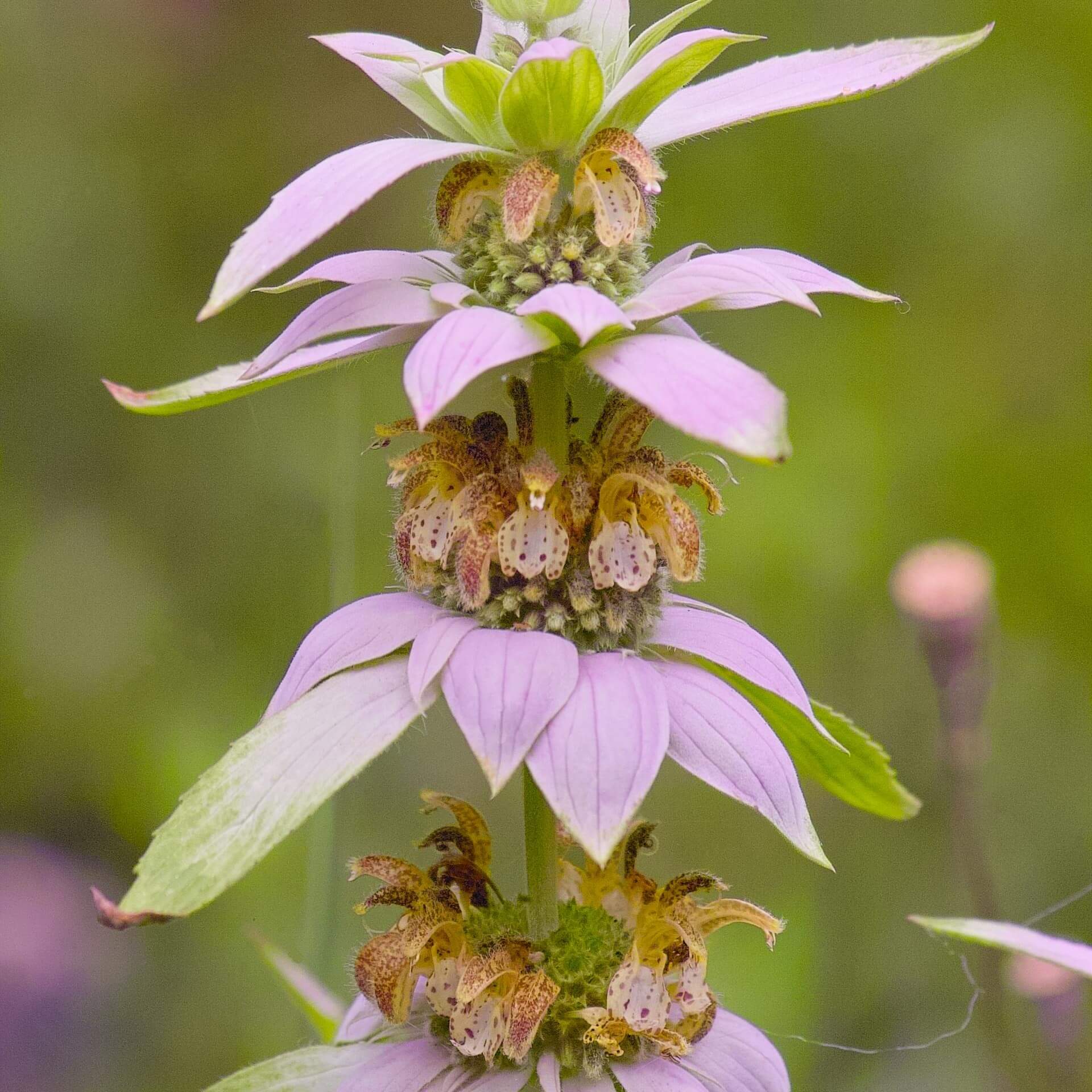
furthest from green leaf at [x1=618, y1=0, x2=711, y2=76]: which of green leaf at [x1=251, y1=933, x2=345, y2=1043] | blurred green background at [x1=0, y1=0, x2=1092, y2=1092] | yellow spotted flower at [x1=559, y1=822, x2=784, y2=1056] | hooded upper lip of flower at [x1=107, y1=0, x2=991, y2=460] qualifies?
blurred green background at [x1=0, y1=0, x2=1092, y2=1092]

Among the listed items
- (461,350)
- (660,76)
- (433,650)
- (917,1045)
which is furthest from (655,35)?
(917,1045)

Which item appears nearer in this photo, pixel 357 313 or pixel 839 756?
pixel 357 313

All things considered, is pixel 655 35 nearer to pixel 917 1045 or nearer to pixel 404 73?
pixel 404 73

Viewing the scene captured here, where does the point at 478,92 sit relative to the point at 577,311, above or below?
above

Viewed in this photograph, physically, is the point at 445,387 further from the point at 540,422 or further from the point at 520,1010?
the point at 520,1010

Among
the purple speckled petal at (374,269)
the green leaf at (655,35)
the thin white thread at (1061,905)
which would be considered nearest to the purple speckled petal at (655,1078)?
the thin white thread at (1061,905)

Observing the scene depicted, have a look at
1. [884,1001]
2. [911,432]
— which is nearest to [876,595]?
[911,432]
